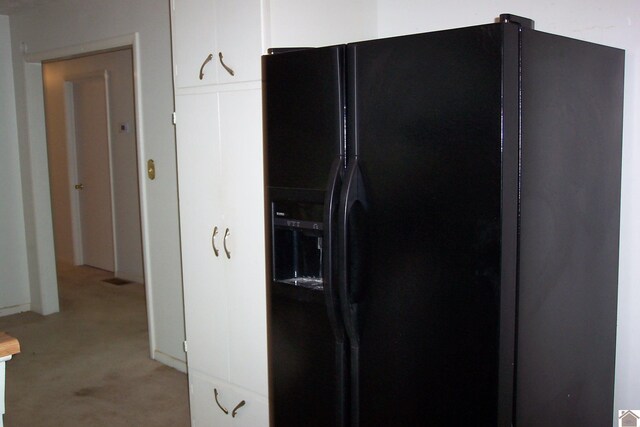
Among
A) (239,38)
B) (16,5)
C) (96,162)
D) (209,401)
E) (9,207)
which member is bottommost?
(209,401)

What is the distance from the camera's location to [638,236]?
2031mm

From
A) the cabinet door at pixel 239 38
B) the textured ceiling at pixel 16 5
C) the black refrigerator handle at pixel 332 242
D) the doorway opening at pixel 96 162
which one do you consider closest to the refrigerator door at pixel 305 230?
the black refrigerator handle at pixel 332 242

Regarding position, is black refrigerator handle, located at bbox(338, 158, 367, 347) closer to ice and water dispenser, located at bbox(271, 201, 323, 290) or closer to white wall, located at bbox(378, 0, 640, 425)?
ice and water dispenser, located at bbox(271, 201, 323, 290)

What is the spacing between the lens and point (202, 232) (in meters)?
2.60

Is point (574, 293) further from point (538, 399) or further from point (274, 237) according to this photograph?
point (274, 237)

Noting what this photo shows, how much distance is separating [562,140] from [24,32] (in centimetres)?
448

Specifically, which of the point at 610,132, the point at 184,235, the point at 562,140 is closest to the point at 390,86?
the point at 562,140

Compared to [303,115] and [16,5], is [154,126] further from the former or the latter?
[303,115]

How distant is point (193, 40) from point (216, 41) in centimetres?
17

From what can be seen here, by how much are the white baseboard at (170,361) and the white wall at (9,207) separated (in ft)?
6.20

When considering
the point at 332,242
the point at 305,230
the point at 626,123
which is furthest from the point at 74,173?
the point at 626,123

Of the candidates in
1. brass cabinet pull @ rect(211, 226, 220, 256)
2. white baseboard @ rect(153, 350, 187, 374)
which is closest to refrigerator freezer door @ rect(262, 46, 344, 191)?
brass cabinet pull @ rect(211, 226, 220, 256)

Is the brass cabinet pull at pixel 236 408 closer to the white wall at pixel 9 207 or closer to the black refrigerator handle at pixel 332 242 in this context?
the black refrigerator handle at pixel 332 242

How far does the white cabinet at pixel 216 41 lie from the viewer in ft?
7.35
